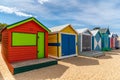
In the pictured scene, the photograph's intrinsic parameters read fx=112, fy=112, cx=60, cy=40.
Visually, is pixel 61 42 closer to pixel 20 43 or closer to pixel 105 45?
pixel 20 43

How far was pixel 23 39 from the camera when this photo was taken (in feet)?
27.8

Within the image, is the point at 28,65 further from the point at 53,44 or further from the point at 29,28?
the point at 53,44

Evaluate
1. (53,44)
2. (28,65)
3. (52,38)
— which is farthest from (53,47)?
(28,65)

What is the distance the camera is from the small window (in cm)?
803

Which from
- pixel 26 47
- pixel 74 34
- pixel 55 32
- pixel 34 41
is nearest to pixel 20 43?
pixel 26 47

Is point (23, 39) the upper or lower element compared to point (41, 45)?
upper

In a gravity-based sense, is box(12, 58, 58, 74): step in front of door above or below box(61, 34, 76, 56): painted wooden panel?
below

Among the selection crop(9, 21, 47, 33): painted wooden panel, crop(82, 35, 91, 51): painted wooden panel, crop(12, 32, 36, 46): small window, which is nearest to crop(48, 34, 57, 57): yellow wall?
crop(9, 21, 47, 33): painted wooden panel

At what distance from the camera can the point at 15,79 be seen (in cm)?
583

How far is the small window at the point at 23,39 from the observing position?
316 inches

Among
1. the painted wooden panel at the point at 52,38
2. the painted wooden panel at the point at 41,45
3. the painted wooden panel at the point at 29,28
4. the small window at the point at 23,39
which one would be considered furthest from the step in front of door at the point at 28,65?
the painted wooden panel at the point at 52,38

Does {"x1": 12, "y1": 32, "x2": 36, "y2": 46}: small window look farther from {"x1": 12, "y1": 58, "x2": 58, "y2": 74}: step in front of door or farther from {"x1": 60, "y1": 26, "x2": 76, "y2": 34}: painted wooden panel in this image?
{"x1": 60, "y1": 26, "x2": 76, "y2": 34}: painted wooden panel

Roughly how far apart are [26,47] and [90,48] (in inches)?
437

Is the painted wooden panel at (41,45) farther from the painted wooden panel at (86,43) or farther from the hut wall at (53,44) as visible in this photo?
the painted wooden panel at (86,43)
